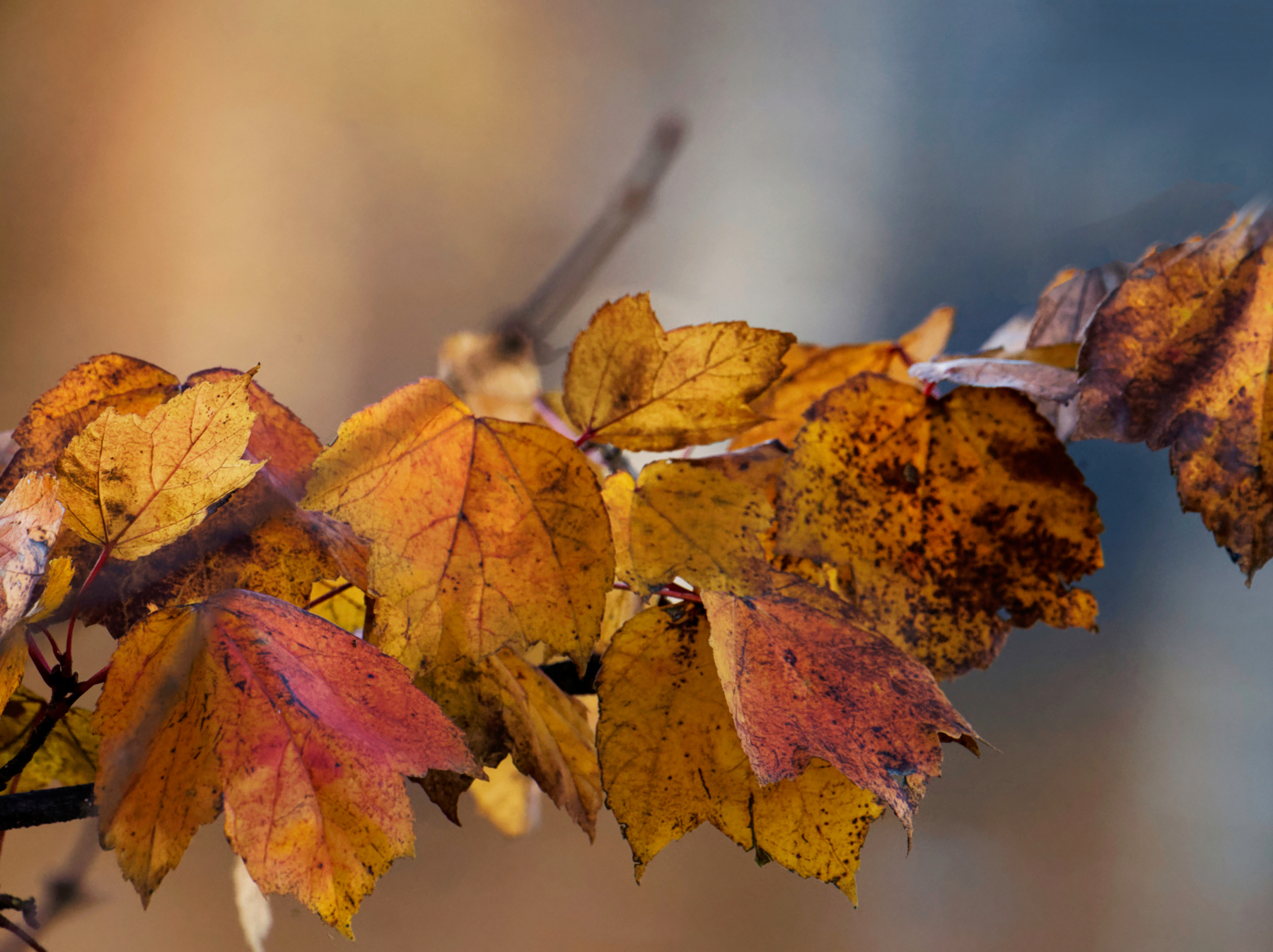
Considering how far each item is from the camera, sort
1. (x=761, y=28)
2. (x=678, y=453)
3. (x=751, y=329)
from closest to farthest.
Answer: (x=751, y=329) < (x=678, y=453) < (x=761, y=28)

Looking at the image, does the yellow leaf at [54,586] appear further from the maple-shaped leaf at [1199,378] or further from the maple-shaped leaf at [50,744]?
the maple-shaped leaf at [1199,378]

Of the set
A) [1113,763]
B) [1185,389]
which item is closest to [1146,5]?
[1185,389]

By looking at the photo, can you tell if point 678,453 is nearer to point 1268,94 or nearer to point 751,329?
point 751,329

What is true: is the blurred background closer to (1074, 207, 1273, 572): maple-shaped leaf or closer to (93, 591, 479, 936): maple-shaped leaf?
(1074, 207, 1273, 572): maple-shaped leaf

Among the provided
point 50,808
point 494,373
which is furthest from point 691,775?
point 494,373

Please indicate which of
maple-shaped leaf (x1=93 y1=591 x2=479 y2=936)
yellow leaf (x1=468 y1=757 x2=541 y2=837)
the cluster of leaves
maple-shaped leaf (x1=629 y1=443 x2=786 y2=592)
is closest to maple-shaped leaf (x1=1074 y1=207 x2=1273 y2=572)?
the cluster of leaves

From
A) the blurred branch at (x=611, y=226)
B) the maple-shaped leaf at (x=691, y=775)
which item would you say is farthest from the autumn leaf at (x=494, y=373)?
the maple-shaped leaf at (x=691, y=775)

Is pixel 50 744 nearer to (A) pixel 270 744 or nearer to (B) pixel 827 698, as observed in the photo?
(A) pixel 270 744
